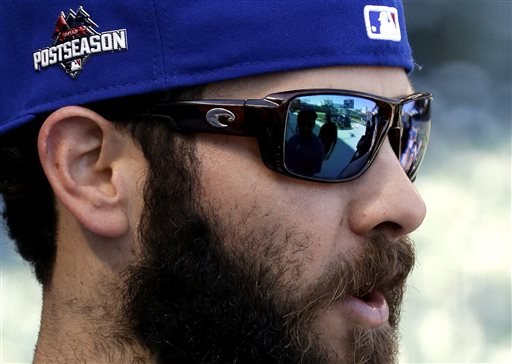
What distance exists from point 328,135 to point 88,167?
2.56 feet

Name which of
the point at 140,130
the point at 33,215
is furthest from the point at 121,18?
the point at 33,215

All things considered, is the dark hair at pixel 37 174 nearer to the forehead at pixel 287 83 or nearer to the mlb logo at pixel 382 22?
the forehead at pixel 287 83

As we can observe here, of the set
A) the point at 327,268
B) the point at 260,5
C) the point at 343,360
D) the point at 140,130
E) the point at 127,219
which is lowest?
the point at 343,360

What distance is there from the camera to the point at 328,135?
3127 mm

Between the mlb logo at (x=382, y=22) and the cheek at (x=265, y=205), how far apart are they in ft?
1.78

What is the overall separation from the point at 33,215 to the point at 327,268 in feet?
3.69

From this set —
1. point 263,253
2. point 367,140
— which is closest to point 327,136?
point 367,140

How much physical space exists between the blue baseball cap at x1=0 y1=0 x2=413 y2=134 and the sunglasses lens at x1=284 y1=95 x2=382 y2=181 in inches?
5.1

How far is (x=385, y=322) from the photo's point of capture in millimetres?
3385

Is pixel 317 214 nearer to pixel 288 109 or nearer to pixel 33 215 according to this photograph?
pixel 288 109

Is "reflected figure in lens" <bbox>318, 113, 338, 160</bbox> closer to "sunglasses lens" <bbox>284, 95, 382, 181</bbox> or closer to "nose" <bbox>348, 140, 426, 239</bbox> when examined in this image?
"sunglasses lens" <bbox>284, 95, 382, 181</bbox>

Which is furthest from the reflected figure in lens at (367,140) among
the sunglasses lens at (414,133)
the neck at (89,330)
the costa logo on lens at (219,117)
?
the neck at (89,330)

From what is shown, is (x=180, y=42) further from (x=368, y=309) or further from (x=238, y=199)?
(x=368, y=309)

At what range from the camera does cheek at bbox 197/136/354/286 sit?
3119 mm
